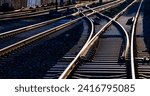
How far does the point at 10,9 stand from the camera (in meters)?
36.2

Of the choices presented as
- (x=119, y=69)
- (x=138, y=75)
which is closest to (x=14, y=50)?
(x=119, y=69)

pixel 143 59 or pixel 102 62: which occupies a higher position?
pixel 143 59

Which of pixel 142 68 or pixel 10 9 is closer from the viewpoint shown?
pixel 142 68

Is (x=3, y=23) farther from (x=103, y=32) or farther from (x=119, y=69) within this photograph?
(x=119, y=69)

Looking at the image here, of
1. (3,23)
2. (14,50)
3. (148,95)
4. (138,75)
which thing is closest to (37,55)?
(14,50)

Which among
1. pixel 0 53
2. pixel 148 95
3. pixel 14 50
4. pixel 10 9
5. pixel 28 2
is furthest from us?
pixel 28 2

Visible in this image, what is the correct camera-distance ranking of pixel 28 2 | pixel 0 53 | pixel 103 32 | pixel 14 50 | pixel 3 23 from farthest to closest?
1. pixel 28 2
2. pixel 3 23
3. pixel 103 32
4. pixel 14 50
5. pixel 0 53

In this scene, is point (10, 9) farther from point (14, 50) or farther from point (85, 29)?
point (14, 50)

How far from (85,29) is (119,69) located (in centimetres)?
1098

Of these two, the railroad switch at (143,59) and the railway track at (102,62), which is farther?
the railroad switch at (143,59)

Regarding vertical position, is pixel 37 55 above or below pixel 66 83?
below

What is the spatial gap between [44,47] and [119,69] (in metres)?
4.87

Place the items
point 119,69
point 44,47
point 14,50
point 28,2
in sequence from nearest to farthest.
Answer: point 119,69 < point 14,50 < point 44,47 < point 28,2

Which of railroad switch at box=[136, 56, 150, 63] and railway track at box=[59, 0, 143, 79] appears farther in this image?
railroad switch at box=[136, 56, 150, 63]
